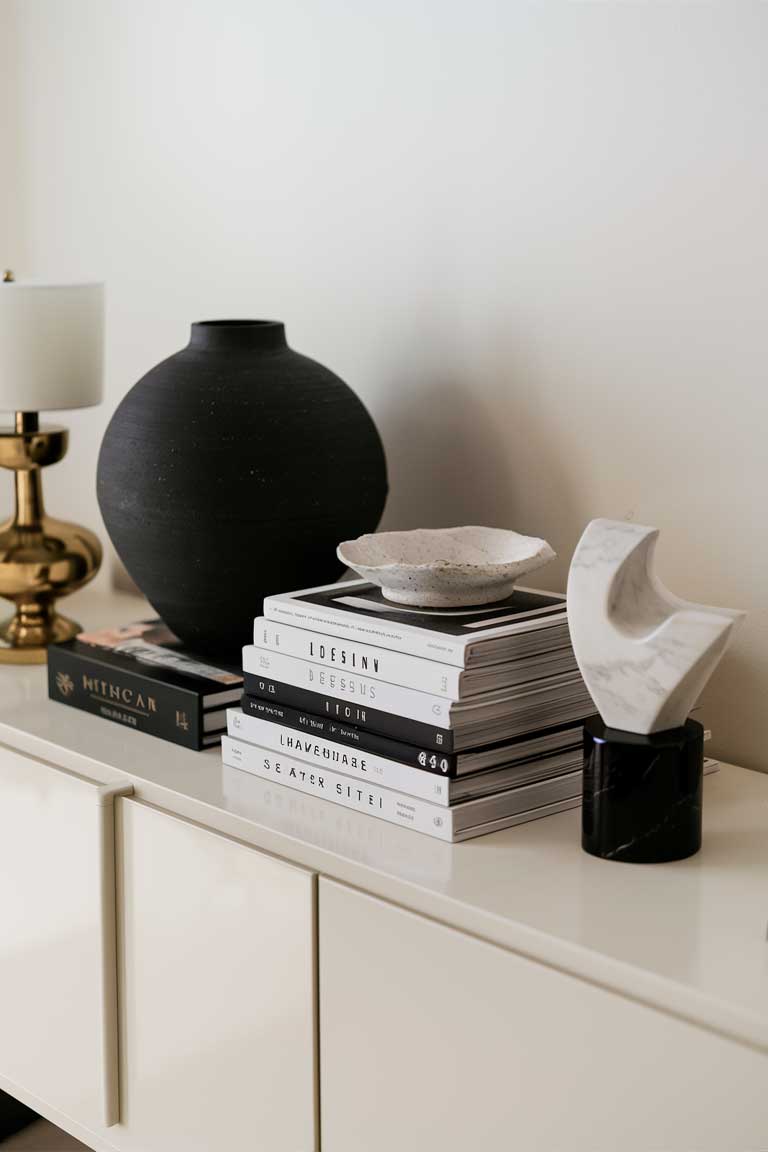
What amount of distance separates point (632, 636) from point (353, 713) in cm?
25

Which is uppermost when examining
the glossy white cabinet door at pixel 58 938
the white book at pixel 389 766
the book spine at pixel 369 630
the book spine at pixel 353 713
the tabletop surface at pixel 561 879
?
the book spine at pixel 369 630

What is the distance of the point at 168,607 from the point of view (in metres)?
1.40

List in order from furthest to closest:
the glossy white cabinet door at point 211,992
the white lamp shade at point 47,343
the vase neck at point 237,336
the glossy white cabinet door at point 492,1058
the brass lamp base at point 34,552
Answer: the brass lamp base at point 34,552
the white lamp shade at point 47,343
the vase neck at point 237,336
the glossy white cabinet door at point 211,992
the glossy white cabinet door at point 492,1058

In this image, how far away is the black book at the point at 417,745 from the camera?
1.05m

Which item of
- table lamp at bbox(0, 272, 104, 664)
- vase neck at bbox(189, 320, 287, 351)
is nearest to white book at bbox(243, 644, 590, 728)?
vase neck at bbox(189, 320, 287, 351)

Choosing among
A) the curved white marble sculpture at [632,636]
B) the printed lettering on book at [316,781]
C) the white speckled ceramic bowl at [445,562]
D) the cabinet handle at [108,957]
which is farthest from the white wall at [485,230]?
the cabinet handle at [108,957]

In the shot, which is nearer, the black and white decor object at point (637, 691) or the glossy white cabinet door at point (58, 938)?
the black and white decor object at point (637, 691)

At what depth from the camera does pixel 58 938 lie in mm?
1282

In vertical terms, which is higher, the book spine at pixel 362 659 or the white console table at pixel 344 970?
the book spine at pixel 362 659

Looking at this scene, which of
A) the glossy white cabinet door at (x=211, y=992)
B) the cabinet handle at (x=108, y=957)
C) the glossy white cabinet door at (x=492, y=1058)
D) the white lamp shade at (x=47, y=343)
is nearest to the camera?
the glossy white cabinet door at (x=492, y=1058)

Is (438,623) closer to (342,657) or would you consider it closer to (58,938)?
(342,657)

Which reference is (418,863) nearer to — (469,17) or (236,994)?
(236,994)

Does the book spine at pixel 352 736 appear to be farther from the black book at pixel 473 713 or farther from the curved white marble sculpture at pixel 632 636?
the curved white marble sculpture at pixel 632 636

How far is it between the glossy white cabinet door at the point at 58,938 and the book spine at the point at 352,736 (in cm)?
15
